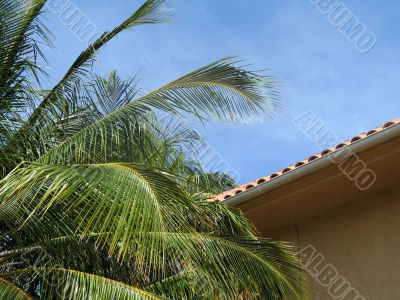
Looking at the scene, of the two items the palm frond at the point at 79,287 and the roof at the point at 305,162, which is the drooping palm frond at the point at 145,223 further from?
the roof at the point at 305,162

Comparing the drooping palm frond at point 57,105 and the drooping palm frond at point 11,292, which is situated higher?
the drooping palm frond at point 57,105

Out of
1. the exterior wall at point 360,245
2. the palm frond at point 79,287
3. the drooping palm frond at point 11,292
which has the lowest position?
the drooping palm frond at point 11,292

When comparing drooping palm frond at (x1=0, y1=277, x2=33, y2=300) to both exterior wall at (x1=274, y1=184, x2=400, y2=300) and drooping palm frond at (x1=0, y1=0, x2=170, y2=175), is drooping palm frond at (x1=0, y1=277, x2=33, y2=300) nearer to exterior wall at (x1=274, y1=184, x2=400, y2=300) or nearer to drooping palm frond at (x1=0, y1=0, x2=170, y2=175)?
drooping palm frond at (x1=0, y1=0, x2=170, y2=175)

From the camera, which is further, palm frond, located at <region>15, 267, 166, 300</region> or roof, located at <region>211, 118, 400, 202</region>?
roof, located at <region>211, 118, 400, 202</region>

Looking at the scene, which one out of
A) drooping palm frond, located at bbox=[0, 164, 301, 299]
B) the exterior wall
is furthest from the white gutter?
drooping palm frond, located at bbox=[0, 164, 301, 299]

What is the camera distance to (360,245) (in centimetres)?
864

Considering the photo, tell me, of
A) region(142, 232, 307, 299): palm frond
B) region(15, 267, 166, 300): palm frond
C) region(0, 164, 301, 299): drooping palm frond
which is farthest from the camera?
region(142, 232, 307, 299): palm frond

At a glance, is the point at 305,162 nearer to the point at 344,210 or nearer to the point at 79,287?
the point at 344,210

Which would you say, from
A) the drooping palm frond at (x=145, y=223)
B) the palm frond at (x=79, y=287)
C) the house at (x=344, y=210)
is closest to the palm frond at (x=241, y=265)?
the drooping palm frond at (x=145, y=223)

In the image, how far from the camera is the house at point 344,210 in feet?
26.4

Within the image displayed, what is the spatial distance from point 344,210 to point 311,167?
117 cm

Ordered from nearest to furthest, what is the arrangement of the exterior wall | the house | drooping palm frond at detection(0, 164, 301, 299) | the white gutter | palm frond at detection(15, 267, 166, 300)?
drooping palm frond at detection(0, 164, 301, 299) < palm frond at detection(15, 267, 166, 300) < the white gutter < the house < the exterior wall

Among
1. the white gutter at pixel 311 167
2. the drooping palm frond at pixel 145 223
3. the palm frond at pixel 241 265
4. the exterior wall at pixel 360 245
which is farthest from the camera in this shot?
the exterior wall at pixel 360 245

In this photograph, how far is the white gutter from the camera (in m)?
7.59
